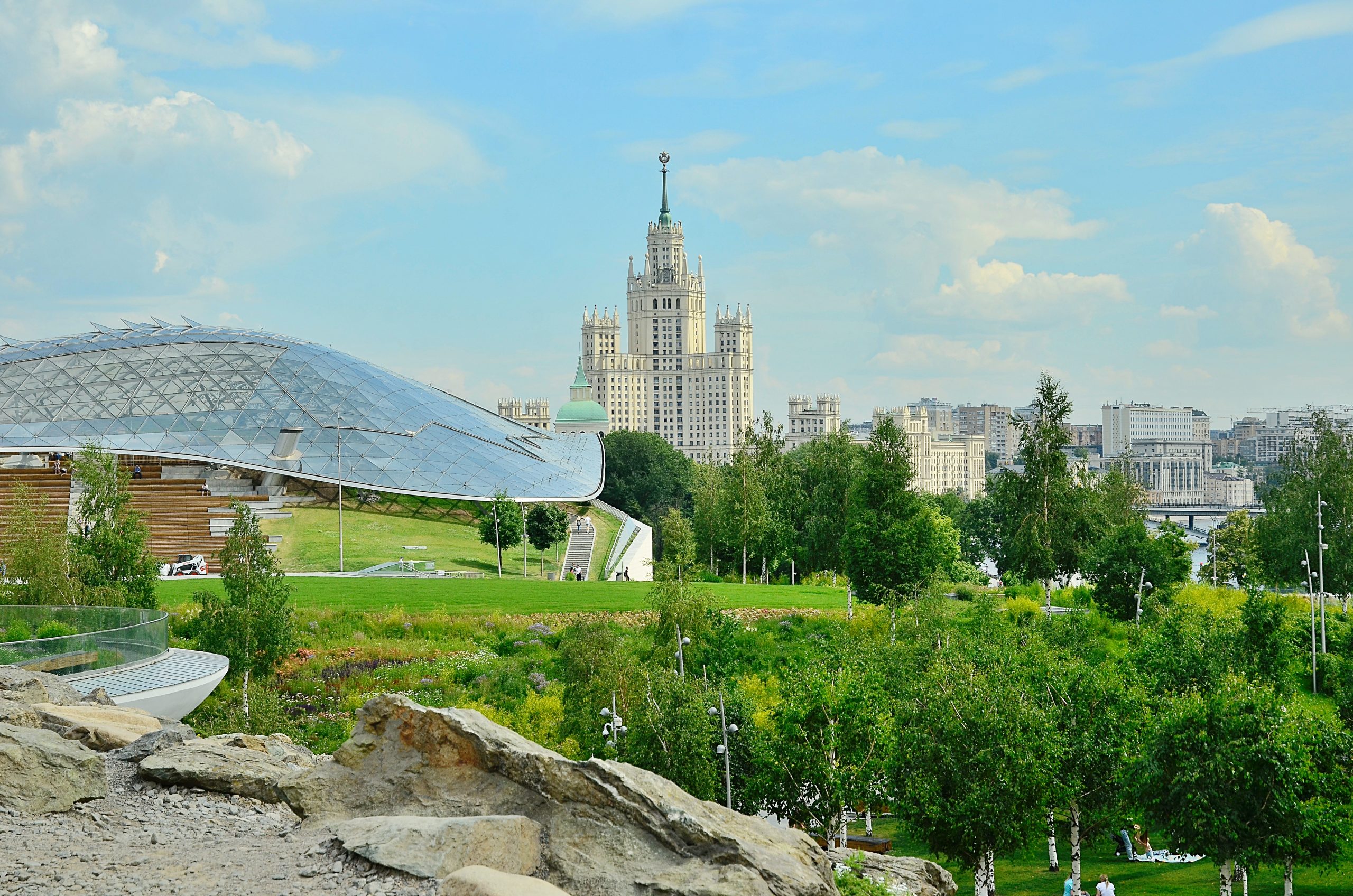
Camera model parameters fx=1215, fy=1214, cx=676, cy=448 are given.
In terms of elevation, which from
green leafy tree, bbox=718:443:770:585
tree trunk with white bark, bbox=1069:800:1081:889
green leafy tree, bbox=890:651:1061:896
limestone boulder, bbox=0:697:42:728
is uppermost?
green leafy tree, bbox=718:443:770:585

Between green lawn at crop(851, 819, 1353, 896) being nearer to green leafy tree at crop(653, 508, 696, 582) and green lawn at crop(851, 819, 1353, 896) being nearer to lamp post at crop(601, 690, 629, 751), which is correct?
lamp post at crop(601, 690, 629, 751)

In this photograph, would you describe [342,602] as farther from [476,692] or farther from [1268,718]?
[1268,718]

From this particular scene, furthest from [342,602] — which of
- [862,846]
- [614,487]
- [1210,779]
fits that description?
[614,487]

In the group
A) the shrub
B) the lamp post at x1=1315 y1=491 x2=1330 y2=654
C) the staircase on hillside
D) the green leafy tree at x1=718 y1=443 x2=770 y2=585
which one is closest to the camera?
the lamp post at x1=1315 y1=491 x2=1330 y2=654

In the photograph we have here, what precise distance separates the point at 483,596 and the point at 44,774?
2764 cm

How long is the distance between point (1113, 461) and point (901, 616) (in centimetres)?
3733

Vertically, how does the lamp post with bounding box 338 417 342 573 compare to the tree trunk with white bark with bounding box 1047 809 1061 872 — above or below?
above

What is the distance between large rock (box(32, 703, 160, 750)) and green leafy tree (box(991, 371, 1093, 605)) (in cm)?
3437

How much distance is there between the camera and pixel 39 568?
29.0 metres

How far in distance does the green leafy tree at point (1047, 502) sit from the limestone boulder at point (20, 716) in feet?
118

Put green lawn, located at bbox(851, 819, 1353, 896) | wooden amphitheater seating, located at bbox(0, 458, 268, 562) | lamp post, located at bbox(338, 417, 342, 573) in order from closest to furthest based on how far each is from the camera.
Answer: green lawn, located at bbox(851, 819, 1353, 896) < lamp post, located at bbox(338, 417, 342, 573) < wooden amphitheater seating, located at bbox(0, 458, 268, 562)

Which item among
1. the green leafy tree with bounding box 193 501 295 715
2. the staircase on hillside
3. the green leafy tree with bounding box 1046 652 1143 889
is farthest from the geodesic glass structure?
the green leafy tree with bounding box 1046 652 1143 889

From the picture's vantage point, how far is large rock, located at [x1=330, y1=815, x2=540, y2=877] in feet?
32.0

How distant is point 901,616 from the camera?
35.2 m
